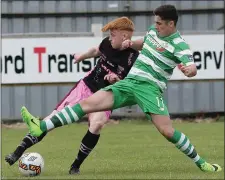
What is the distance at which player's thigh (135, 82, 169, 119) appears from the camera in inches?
320

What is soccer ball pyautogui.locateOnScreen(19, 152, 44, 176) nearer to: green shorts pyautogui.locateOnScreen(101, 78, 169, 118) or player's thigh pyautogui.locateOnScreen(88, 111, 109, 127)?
player's thigh pyautogui.locateOnScreen(88, 111, 109, 127)

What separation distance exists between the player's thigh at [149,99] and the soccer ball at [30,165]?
1.36 meters

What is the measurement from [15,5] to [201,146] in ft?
42.2

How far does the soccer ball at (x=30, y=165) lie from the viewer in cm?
841

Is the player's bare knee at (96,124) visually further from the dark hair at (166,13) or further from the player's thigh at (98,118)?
the dark hair at (166,13)

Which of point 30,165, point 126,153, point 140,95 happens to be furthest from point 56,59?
point 140,95

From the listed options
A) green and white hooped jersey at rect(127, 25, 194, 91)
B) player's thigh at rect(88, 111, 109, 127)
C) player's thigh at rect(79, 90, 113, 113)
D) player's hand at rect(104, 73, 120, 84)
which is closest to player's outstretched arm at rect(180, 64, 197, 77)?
green and white hooped jersey at rect(127, 25, 194, 91)

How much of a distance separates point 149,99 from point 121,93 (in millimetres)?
312

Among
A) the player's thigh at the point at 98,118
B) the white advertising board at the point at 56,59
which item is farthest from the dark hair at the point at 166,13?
the white advertising board at the point at 56,59

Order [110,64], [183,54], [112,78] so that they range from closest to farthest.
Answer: [183,54] → [112,78] → [110,64]

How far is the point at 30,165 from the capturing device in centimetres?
842

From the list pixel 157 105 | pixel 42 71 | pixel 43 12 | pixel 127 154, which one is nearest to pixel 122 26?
pixel 157 105

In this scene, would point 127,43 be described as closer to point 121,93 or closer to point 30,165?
point 121,93

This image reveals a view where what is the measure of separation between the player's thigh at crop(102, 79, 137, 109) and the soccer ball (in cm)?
114
